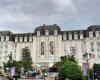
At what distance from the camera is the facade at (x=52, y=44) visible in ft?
389

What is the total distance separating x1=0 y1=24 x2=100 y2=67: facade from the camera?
118544 mm

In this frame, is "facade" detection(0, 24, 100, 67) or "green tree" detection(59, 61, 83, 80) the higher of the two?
"facade" detection(0, 24, 100, 67)

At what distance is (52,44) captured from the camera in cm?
12219

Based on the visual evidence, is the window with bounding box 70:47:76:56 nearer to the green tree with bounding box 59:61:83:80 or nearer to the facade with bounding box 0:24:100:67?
the facade with bounding box 0:24:100:67

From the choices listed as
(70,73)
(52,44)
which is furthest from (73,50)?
(70,73)

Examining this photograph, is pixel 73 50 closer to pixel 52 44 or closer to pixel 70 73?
pixel 52 44

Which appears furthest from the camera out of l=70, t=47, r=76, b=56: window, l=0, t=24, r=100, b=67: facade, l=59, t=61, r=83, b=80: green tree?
l=70, t=47, r=76, b=56: window

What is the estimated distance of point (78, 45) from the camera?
400 feet

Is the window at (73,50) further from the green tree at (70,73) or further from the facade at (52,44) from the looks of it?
the green tree at (70,73)

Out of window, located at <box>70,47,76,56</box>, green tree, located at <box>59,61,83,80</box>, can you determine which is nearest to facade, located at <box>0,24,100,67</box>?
window, located at <box>70,47,76,56</box>

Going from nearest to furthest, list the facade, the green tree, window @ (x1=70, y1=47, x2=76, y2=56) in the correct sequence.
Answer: the green tree → the facade → window @ (x1=70, y1=47, x2=76, y2=56)

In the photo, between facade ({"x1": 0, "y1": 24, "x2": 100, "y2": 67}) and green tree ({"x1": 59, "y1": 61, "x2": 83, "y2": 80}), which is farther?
facade ({"x1": 0, "y1": 24, "x2": 100, "y2": 67})

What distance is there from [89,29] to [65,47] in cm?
1147

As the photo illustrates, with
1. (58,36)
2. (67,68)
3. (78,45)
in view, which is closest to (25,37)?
(58,36)
